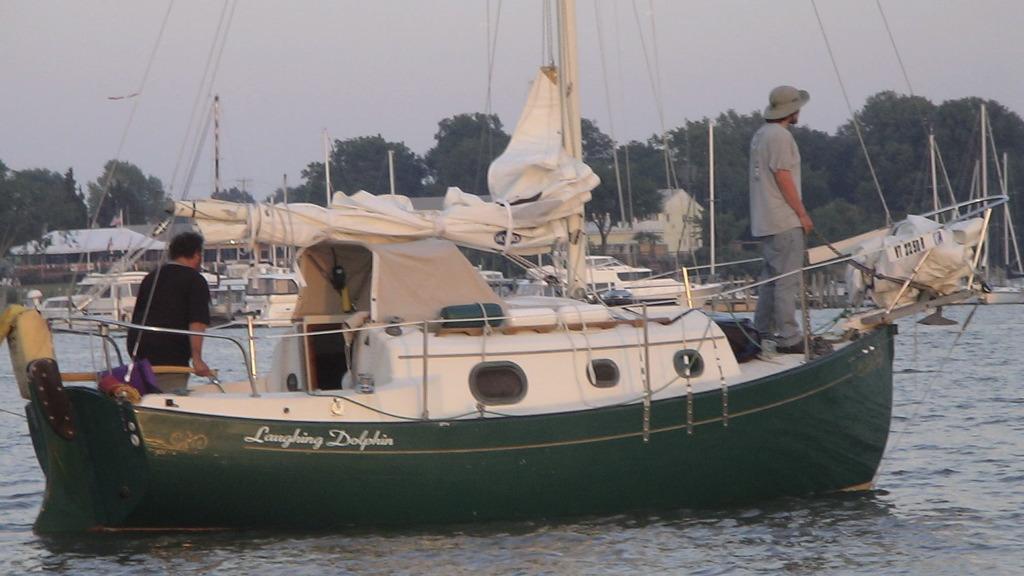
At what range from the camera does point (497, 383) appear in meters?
12.1

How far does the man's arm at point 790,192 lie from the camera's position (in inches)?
508

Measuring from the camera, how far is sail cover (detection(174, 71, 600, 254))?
12648 mm

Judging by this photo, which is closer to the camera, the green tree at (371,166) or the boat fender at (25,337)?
the boat fender at (25,337)

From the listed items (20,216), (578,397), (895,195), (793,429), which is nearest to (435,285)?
(578,397)

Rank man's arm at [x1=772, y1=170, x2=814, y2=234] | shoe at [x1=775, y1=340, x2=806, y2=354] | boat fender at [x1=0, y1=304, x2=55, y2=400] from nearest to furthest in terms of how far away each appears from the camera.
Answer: boat fender at [x1=0, y1=304, x2=55, y2=400] < man's arm at [x1=772, y1=170, x2=814, y2=234] < shoe at [x1=775, y1=340, x2=806, y2=354]

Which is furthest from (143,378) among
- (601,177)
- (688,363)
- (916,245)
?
(601,177)

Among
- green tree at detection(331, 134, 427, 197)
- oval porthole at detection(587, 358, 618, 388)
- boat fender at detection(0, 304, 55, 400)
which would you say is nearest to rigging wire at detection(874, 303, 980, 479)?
oval porthole at detection(587, 358, 618, 388)

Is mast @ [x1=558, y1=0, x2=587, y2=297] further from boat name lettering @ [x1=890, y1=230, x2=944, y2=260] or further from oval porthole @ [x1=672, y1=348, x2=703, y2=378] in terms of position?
boat name lettering @ [x1=890, y1=230, x2=944, y2=260]

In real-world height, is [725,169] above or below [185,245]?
above

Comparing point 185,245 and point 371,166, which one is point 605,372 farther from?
point 371,166

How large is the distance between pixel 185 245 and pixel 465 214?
7.94 feet

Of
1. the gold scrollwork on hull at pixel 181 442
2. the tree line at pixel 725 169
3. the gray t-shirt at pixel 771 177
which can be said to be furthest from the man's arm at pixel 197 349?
the tree line at pixel 725 169

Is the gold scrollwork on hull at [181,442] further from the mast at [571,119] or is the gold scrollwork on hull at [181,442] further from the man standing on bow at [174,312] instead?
the mast at [571,119]

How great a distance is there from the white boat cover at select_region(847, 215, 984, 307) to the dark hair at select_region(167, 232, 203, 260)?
17.9 feet
